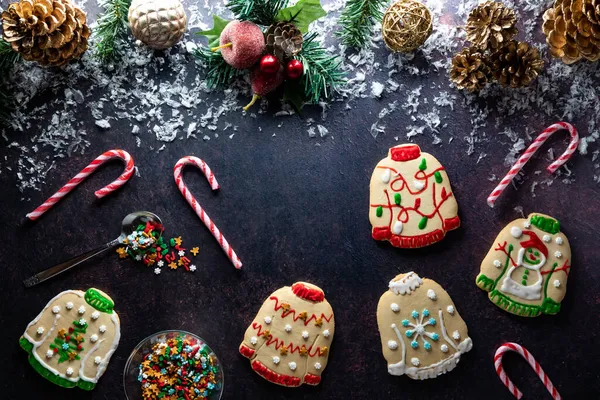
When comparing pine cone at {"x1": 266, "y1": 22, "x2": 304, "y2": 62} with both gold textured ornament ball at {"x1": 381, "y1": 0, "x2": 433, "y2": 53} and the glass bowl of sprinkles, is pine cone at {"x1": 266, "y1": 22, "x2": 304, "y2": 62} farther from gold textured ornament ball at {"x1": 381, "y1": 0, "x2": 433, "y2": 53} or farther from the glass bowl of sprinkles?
the glass bowl of sprinkles

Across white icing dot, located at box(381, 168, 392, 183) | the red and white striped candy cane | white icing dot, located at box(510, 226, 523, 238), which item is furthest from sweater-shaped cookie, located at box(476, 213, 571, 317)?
white icing dot, located at box(381, 168, 392, 183)

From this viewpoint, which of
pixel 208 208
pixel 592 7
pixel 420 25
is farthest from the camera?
pixel 208 208

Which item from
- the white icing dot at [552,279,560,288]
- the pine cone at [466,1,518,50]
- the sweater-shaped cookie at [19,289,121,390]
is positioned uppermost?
the pine cone at [466,1,518,50]

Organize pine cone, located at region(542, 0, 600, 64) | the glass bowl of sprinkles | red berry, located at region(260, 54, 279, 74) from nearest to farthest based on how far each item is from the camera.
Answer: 1. pine cone, located at region(542, 0, 600, 64)
2. red berry, located at region(260, 54, 279, 74)
3. the glass bowl of sprinkles

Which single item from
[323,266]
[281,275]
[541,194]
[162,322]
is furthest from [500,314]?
[162,322]

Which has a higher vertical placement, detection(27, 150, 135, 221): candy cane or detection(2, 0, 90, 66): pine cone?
detection(2, 0, 90, 66): pine cone

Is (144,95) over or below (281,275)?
over

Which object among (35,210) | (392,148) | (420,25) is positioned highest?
(420,25)

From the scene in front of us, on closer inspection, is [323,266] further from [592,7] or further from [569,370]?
[592,7]
